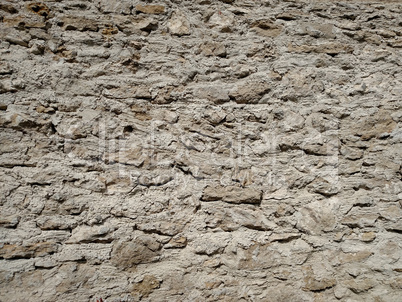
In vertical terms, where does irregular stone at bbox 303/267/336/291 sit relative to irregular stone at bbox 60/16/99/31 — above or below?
below

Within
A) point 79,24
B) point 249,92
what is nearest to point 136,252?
point 249,92

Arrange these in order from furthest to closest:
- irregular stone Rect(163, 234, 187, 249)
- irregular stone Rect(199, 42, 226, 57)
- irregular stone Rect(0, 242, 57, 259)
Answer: irregular stone Rect(199, 42, 226, 57) < irregular stone Rect(163, 234, 187, 249) < irregular stone Rect(0, 242, 57, 259)

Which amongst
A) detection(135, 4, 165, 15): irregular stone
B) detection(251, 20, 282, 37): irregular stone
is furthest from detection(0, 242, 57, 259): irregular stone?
detection(251, 20, 282, 37): irregular stone

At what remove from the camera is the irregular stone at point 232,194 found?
1883mm

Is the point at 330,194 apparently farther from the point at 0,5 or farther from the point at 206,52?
the point at 0,5

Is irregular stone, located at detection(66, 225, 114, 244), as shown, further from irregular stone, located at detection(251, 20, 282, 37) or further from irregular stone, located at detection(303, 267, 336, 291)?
irregular stone, located at detection(251, 20, 282, 37)

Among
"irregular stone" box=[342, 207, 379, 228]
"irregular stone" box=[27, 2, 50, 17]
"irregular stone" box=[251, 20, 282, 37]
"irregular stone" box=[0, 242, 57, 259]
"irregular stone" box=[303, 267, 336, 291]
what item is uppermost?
"irregular stone" box=[251, 20, 282, 37]

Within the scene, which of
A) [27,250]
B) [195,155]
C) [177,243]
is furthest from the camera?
[195,155]

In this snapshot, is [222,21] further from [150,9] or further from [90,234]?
[90,234]

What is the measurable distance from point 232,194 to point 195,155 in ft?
1.10

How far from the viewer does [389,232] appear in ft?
6.18

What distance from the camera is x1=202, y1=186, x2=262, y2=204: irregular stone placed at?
74.1 inches

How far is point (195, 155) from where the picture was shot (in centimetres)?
192

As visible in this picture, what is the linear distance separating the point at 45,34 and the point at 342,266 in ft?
7.72
